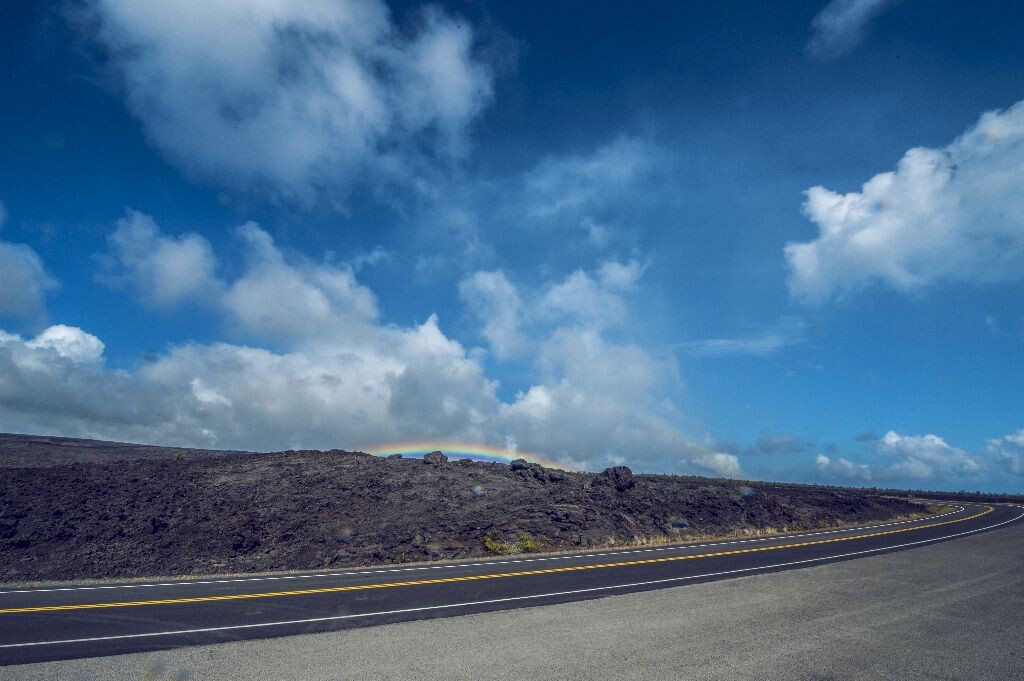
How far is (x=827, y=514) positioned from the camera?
140 feet

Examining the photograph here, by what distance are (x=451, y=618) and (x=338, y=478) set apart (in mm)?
27222

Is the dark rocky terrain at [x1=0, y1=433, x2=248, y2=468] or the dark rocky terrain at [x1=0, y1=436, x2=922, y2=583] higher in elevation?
the dark rocky terrain at [x1=0, y1=433, x2=248, y2=468]

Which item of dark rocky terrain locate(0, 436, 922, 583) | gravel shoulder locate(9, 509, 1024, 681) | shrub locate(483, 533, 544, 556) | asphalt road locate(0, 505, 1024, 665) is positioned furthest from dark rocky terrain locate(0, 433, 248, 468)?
gravel shoulder locate(9, 509, 1024, 681)

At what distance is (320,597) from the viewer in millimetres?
13648

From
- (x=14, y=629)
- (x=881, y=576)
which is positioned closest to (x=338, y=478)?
(x=14, y=629)

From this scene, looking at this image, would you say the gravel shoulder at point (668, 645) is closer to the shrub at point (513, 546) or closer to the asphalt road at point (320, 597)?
the asphalt road at point (320, 597)

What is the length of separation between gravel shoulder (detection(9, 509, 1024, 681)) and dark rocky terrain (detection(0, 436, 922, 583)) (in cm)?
1514

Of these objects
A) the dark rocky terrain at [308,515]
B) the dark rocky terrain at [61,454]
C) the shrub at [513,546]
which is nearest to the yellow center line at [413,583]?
the shrub at [513,546]

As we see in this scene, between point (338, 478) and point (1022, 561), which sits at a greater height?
point (338, 478)

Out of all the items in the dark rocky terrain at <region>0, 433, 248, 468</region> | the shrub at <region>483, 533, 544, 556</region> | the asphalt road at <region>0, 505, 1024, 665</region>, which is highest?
the dark rocky terrain at <region>0, 433, 248, 468</region>

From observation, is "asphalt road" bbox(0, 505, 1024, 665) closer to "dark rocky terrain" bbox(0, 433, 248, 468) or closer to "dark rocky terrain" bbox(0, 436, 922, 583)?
"dark rocky terrain" bbox(0, 436, 922, 583)

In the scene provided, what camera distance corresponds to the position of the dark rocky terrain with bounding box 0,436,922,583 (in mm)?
25938

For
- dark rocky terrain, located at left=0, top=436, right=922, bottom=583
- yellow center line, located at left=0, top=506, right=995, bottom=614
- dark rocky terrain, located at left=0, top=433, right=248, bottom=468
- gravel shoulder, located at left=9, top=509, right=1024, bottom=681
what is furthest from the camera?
dark rocky terrain, located at left=0, top=433, right=248, bottom=468

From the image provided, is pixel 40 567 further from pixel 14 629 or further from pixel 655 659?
pixel 655 659
